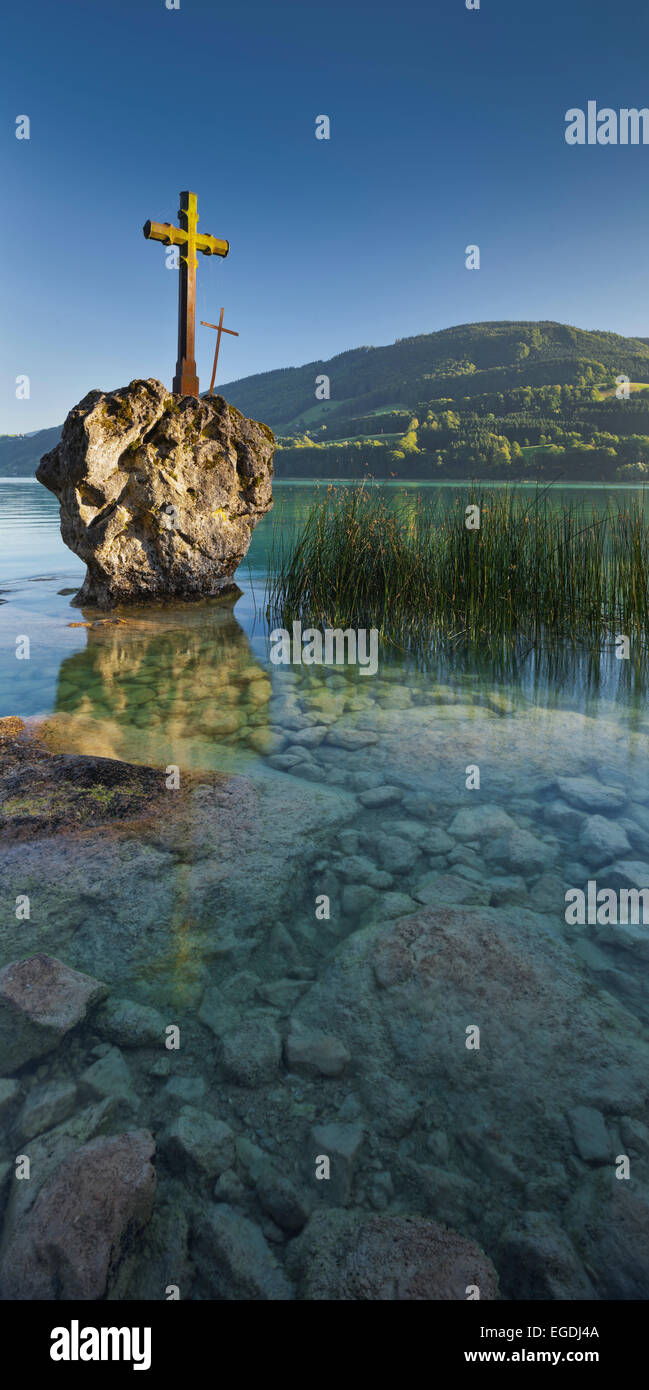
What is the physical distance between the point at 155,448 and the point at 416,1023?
6787mm

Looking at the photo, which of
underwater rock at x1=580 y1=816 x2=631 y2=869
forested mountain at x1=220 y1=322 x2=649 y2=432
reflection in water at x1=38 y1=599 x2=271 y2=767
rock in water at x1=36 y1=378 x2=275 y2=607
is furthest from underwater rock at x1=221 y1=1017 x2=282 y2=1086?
forested mountain at x1=220 y1=322 x2=649 y2=432

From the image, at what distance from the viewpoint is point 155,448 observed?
7.22 m

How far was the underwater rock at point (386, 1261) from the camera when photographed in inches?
47.7

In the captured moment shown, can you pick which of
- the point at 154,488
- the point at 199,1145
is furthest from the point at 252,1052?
the point at 154,488

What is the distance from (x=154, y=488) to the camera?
7113mm

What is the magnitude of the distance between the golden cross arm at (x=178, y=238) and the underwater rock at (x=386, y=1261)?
29.7 ft

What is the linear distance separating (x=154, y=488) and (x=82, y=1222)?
6.80m

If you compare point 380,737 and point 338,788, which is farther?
point 380,737

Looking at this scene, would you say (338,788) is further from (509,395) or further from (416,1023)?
(509,395)

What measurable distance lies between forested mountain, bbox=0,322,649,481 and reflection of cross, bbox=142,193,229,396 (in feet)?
5.73

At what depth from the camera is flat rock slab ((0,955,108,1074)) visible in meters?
1.70

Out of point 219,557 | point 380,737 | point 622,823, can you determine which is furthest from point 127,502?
point 622,823

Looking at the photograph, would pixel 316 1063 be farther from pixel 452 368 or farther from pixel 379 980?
pixel 452 368
